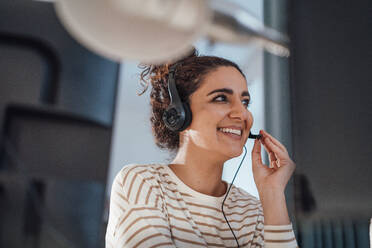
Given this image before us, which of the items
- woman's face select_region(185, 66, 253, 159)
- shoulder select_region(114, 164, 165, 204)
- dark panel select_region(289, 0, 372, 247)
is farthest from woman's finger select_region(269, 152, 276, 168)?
shoulder select_region(114, 164, 165, 204)

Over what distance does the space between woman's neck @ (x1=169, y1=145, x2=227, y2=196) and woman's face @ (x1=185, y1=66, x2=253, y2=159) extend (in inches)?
1.4

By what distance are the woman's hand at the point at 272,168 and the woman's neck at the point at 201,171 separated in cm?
11

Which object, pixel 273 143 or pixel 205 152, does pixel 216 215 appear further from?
pixel 273 143

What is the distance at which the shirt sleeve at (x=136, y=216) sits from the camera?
709mm

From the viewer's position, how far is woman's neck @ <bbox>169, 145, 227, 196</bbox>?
3.02 feet

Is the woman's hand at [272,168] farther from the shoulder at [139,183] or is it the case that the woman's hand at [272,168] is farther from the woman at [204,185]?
the shoulder at [139,183]

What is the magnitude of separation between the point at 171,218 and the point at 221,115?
318mm

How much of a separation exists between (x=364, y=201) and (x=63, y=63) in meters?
1.14

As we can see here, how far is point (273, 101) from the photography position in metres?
1.36

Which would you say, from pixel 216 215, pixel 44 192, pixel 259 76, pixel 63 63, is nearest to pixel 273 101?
pixel 259 76

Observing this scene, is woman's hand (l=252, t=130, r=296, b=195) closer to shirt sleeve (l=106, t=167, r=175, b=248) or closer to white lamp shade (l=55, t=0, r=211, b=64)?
shirt sleeve (l=106, t=167, r=175, b=248)

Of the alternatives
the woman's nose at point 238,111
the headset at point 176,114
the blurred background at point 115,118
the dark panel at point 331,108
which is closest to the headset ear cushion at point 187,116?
the headset at point 176,114

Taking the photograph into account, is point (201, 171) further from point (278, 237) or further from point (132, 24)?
point (132, 24)

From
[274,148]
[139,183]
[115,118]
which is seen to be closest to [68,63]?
[115,118]
